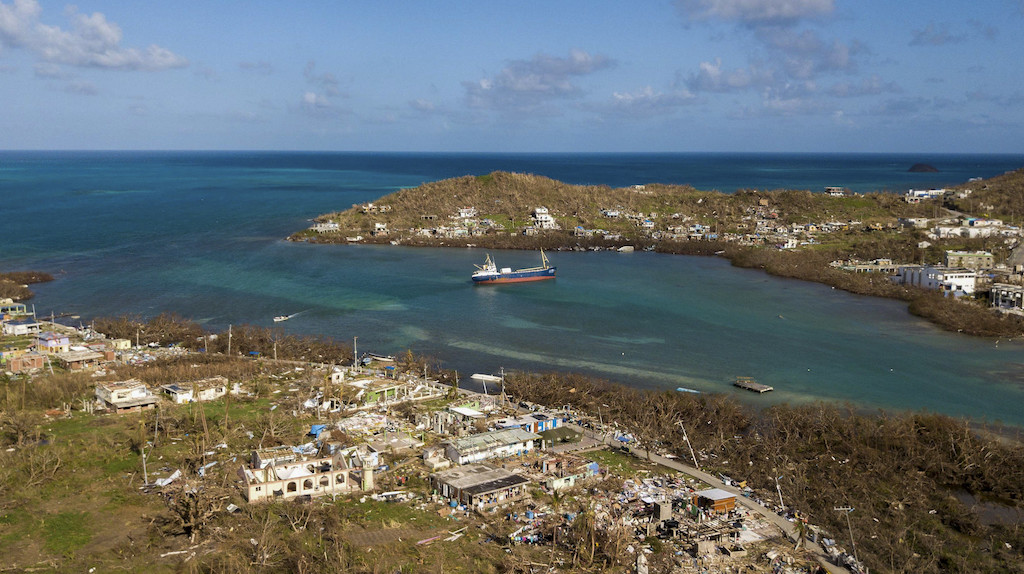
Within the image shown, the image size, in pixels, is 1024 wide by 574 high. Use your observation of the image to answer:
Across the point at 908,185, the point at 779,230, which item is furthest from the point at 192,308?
the point at 908,185

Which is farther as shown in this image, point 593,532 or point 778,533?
point 778,533

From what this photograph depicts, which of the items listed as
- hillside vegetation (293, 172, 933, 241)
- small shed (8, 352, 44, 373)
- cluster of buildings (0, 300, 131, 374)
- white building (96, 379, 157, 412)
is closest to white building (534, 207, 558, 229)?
hillside vegetation (293, 172, 933, 241)

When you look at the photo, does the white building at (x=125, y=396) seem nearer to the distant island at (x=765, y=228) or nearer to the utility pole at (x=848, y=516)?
the utility pole at (x=848, y=516)

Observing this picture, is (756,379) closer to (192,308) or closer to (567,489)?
(567,489)

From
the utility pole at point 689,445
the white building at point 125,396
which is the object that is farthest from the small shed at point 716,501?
the white building at point 125,396

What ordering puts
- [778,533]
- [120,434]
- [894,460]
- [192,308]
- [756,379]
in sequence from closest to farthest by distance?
[778,533] → [894,460] → [120,434] → [756,379] → [192,308]

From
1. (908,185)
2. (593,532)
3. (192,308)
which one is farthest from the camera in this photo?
(908,185)

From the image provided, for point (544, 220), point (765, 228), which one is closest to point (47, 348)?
point (544, 220)
